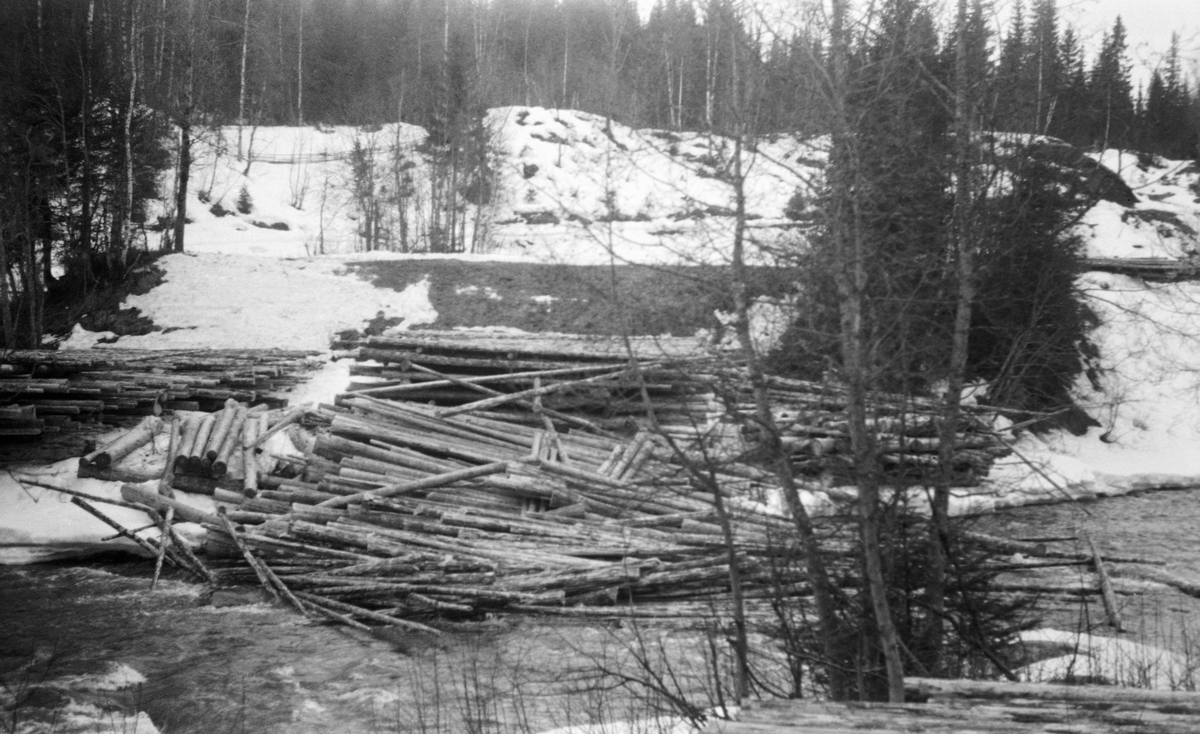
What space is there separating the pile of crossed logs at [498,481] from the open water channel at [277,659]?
1.49 ft

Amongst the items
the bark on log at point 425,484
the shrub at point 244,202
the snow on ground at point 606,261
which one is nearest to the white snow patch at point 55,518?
the snow on ground at point 606,261

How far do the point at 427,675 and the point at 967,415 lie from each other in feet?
16.6

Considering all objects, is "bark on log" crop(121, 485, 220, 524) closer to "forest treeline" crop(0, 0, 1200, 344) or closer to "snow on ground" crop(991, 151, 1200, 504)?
"forest treeline" crop(0, 0, 1200, 344)

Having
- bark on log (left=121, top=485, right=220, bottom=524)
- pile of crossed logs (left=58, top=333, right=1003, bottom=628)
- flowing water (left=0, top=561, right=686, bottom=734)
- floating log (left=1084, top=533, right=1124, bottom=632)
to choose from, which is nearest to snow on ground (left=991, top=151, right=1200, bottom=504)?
floating log (left=1084, top=533, right=1124, bottom=632)

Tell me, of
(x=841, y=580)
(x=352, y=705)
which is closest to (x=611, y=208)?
(x=841, y=580)

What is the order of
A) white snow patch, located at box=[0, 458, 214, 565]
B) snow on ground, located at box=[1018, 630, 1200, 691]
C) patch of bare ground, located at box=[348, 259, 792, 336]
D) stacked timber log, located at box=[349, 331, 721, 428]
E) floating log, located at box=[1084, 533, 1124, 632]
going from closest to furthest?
snow on ground, located at box=[1018, 630, 1200, 691], floating log, located at box=[1084, 533, 1124, 632], white snow patch, located at box=[0, 458, 214, 565], stacked timber log, located at box=[349, 331, 721, 428], patch of bare ground, located at box=[348, 259, 792, 336]

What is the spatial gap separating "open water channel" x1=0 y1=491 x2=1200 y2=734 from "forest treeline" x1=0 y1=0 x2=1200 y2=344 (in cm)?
439

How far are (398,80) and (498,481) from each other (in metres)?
43.5

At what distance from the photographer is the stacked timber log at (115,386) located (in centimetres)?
1393

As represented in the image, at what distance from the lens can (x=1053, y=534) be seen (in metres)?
11.8

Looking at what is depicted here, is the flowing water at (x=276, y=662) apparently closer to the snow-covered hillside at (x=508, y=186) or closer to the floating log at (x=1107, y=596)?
the snow-covered hillside at (x=508, y=186)

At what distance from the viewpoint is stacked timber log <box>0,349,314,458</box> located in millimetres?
13930

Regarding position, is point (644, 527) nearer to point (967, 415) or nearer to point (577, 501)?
point (577, 501)

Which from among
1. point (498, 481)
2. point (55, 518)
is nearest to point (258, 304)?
point (55, 518)
